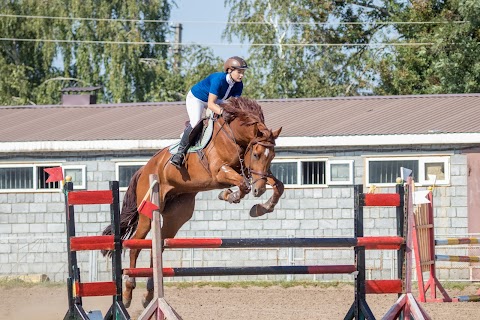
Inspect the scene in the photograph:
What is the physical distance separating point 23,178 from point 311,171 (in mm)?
5348

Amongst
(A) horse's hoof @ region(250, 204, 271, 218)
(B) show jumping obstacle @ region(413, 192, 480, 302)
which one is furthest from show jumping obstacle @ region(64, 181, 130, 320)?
(B) show jumping obstacle @ region(413, 192, 480, 302)

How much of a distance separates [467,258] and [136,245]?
273 inches

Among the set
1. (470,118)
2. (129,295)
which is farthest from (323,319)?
(470,118)

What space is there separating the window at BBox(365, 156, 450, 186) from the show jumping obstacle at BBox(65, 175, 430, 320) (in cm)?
822

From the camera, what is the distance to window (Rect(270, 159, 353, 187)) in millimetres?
17109

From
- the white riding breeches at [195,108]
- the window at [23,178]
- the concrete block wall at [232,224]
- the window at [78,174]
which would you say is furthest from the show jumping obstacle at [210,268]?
the window at [23,178]

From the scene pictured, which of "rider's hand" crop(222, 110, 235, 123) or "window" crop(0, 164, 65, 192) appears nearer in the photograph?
"rider's hand" crop(222, 110, 235, 123)

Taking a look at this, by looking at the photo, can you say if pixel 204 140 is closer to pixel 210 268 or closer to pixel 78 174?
pixel 210 268

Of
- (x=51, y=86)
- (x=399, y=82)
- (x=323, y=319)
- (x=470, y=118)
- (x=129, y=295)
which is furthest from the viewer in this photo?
(x=51, y=86)

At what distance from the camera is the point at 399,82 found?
90.7 ft

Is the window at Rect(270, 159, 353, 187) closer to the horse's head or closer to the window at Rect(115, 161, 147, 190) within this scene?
the window at Rect(115, 161, 147, 190)

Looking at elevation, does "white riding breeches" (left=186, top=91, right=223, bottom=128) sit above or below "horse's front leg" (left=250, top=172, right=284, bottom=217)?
above

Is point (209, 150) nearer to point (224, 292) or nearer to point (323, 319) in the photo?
point (323, 319)

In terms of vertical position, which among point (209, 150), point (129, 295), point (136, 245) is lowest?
point (129, 295)
